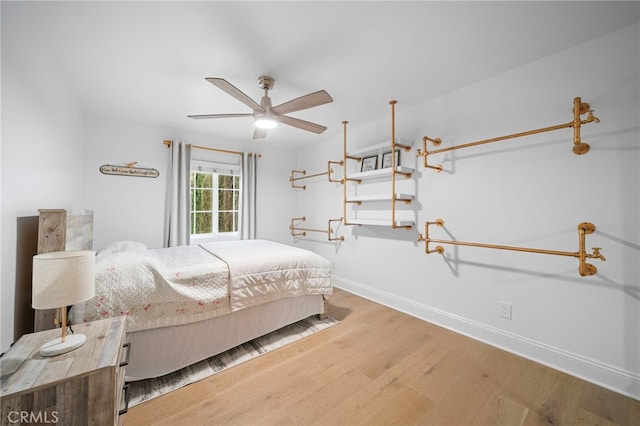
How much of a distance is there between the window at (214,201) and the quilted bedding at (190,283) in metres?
1.34

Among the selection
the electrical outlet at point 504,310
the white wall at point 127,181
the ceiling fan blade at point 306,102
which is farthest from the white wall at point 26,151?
the electrical outlet at point 504,310

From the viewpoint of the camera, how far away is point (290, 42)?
1.75m

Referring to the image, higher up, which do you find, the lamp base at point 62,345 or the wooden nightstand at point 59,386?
the lamp base at point 62,345

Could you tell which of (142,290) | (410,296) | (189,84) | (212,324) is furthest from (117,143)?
(410,296)

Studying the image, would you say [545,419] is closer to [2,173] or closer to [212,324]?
[212,324]

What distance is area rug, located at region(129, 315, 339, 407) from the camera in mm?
1660

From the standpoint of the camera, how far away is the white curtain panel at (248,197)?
4.08m

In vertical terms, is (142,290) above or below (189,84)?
below

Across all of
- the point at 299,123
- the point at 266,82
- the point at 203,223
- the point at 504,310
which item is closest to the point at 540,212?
the point at 504,310

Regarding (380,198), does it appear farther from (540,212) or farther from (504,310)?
(504,310)

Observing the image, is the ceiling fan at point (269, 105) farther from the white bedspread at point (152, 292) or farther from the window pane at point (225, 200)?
the window pane at point (225, 200)

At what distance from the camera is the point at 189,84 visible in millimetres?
2326

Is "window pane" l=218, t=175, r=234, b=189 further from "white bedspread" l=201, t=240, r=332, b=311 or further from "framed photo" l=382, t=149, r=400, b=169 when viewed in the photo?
"framed photo" l=382, t=149, r=400, b=169

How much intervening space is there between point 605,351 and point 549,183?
4.02 ft
